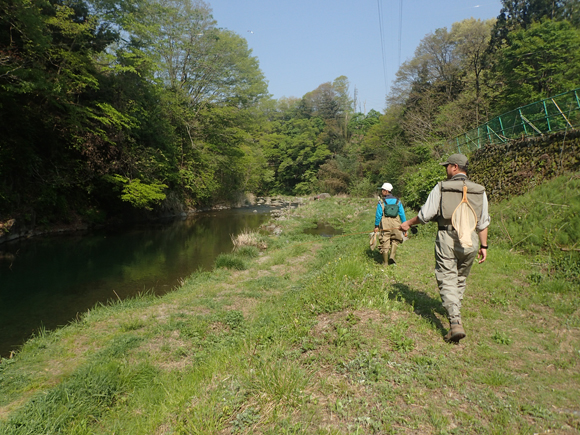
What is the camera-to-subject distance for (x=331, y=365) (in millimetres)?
3631

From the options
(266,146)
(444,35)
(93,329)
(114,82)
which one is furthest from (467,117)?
(266,146)

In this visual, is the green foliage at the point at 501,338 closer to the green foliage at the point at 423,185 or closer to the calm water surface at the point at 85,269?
the calm water surface at the point at 85,269

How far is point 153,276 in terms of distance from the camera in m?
10.9

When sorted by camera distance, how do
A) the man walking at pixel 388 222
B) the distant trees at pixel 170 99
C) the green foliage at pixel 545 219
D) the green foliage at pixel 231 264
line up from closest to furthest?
the green foliage at pixel 545 219
the man walking at pixel 388 222
the green foliage at pixel 231 264
the distant trees at pixel 170 99

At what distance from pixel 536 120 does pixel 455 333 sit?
9250 millimetres

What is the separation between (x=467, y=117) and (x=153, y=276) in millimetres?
23174

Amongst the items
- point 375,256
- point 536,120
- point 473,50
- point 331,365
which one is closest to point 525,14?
point 473,50

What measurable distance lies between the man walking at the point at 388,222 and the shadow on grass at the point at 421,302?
162 centimetres

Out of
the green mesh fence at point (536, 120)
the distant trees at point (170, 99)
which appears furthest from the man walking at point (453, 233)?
the distant trees at point (170, 99)

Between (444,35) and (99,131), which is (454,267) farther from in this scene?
(444,35)

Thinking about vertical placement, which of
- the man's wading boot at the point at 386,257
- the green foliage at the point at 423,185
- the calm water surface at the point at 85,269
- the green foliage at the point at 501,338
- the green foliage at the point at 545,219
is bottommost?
the calm water surface at the point at 85,269

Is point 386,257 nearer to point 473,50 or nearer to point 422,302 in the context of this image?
point 422,302

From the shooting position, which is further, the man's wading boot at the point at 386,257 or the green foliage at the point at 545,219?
the man's wading boot at the point at 386,257

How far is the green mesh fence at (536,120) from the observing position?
28.5 feet
